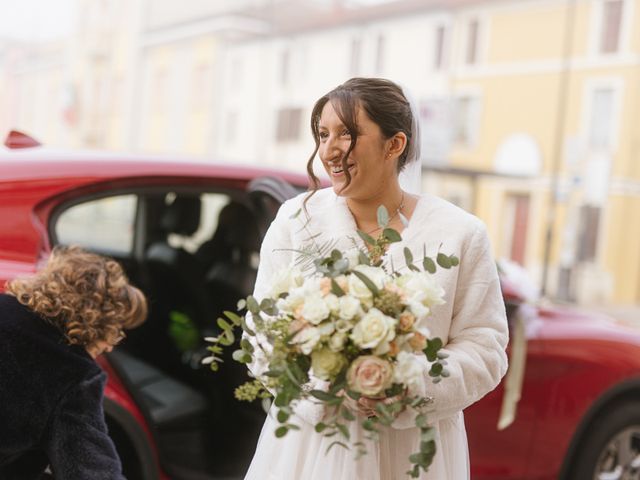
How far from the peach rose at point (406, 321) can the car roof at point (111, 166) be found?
5.66ft

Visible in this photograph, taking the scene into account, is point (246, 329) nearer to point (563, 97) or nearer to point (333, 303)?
point (333, 303)

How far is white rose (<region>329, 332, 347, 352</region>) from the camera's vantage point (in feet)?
5.86

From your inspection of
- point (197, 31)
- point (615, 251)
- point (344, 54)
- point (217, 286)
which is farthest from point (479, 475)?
point (197, 31)

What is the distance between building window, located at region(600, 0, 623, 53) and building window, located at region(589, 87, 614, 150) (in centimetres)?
144

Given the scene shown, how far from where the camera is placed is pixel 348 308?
1.78m

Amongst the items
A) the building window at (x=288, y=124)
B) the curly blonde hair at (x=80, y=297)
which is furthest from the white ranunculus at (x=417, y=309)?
the building window at (x=288, y=124)

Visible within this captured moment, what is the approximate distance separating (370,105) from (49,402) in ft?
3.74

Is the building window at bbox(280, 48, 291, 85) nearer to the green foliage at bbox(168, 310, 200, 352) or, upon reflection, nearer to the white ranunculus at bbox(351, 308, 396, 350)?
the green foliage at bbox(168, 310, 200, 352)

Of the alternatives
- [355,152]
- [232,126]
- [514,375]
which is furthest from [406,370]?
[232,126]

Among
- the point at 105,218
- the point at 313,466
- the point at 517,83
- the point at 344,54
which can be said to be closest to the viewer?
the point at 313,466

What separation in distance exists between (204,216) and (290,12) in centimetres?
4153

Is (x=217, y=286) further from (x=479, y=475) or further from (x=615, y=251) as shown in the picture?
(x=615, y=251)

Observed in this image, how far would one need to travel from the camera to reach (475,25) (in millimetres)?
32344

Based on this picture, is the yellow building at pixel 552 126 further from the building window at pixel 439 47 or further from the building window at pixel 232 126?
the building window at pixel 232 126
